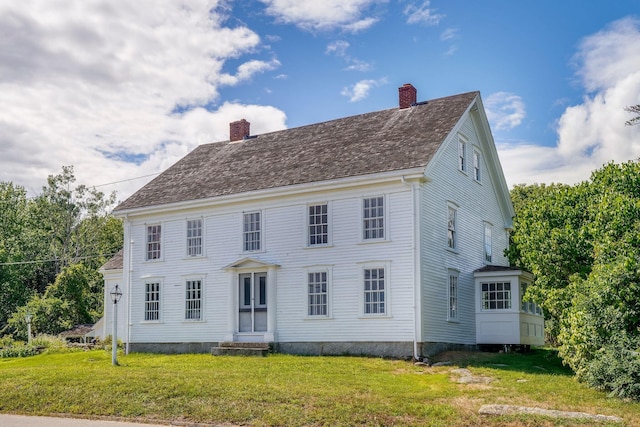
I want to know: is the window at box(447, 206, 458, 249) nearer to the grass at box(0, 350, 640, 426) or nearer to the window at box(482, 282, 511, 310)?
the window at box(482, 282, 511, 310)

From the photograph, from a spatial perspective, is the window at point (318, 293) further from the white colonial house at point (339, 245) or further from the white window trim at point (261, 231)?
the white window trim at point (261, 231)

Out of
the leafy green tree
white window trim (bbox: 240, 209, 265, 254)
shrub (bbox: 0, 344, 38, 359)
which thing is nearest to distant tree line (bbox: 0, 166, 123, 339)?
shrub (bbox: 0, 344, 38, 359)

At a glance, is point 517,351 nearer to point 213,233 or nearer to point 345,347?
point 345,347

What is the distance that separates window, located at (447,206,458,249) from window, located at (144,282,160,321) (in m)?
11.6

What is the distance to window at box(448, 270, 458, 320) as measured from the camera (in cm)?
2497

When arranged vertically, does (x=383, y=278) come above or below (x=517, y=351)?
above

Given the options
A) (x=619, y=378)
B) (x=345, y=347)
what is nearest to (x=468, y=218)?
(x=345, y=347)

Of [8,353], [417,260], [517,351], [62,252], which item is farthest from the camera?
[62,252]

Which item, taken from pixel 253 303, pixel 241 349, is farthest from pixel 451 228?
pixel 241 349

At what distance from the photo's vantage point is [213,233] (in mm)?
27516

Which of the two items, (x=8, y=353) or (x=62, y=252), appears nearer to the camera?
(x=8, y=353)

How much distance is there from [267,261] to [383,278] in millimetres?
4646

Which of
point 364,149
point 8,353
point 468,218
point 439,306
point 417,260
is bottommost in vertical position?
point 8,353

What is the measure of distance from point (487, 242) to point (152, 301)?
13.8 metres
